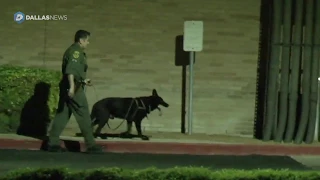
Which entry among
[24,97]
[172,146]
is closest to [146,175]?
[172,146]

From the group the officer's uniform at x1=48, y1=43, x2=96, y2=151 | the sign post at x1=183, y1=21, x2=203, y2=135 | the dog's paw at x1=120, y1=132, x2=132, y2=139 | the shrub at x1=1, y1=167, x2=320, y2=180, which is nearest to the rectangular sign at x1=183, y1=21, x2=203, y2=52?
the sign post at x1=183, y1=21, x2=203, y2=135

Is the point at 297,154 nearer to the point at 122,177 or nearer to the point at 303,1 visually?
the point at 303,1

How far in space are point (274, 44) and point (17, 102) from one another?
15.0 ft

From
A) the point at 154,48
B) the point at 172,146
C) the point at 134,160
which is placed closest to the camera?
the point at 134,160

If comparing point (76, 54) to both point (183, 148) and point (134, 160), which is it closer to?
point (134, 160)

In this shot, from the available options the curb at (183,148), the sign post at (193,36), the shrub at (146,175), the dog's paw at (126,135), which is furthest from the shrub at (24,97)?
the shrub at (146,175)

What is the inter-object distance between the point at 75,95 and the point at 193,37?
299 centimetres

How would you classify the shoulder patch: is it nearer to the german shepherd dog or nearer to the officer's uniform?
the officer's uniform

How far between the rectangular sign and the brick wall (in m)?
0.63

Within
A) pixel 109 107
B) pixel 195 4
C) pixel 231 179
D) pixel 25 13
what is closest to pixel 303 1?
pixel 195 4

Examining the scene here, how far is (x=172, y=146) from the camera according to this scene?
10.6m

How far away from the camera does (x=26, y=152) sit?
9859 mm

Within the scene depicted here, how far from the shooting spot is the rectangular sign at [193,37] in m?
11.6

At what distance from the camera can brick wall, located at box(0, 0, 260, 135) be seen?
39.8 feet
